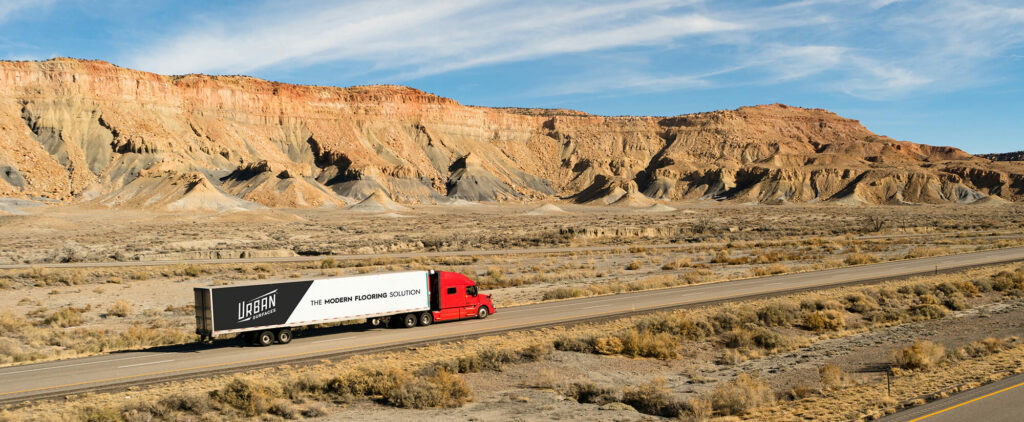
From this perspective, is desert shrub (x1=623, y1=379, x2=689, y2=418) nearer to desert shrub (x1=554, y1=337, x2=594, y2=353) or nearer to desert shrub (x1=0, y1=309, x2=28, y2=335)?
desert shrub (x1=554, y1=337, x2=594, y2=353)

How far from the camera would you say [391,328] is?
75.4ft

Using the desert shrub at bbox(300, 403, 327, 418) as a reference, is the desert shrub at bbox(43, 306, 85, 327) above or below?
above

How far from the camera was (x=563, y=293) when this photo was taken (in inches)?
1211

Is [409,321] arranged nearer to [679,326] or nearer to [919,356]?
[679,326]

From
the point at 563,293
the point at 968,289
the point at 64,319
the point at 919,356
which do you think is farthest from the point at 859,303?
the point at 64,319

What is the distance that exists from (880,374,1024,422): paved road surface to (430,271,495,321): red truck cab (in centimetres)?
1513

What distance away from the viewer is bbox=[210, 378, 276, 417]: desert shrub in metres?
12.9

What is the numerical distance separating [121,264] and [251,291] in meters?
31.6

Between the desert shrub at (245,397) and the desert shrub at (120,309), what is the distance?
16888mm

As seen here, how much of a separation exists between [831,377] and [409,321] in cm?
1311

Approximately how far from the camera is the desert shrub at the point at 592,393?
45.5 feet

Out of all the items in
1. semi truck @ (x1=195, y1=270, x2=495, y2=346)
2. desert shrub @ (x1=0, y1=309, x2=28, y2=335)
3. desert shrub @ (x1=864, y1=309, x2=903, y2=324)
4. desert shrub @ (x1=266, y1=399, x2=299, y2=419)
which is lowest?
desert shrub @ (x1=864, y1=309, x2=903, y2=324)

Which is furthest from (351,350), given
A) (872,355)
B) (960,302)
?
(960,302)

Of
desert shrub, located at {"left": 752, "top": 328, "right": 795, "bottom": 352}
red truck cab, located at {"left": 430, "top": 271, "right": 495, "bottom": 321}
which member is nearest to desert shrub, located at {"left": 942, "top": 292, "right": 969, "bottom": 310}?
desert shrub, located at {"left": 752, "top": 328, "right": 795, "bottom": 352}
